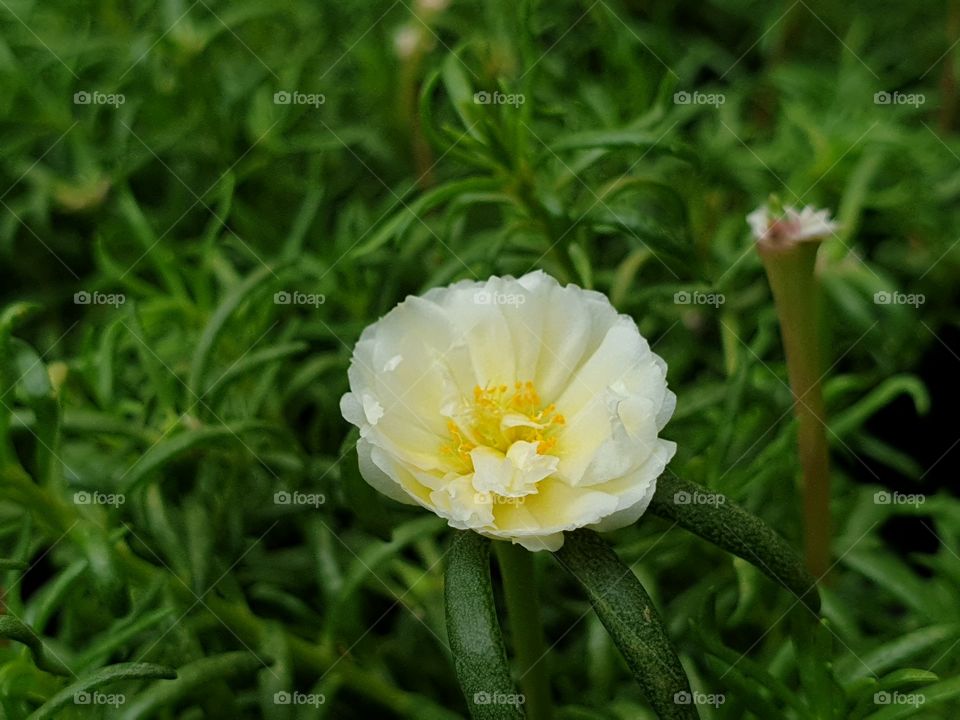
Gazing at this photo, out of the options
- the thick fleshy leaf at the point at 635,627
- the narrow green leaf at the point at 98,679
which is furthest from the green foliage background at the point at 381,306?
the thick fleshy leaf at the point at 635,627

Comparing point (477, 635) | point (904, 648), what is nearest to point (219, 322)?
point (477, 635)

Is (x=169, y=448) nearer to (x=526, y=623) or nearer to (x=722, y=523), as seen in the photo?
(x=526, y=623)

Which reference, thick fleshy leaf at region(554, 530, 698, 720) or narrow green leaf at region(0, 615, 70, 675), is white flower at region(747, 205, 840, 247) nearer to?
thick fleshy leaf at region(554, 530, 698, 720)

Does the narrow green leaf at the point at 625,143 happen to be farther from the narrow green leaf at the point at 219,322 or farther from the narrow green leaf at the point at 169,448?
the narrow green leaf at the point at 169,448

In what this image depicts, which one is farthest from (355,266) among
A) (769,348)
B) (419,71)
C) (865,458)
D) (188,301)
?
(865,458)

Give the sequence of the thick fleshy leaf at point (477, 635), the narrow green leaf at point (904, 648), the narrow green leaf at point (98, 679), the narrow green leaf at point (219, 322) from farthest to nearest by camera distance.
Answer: the narrow green leaf at point (219, 322), the narrow green leaf at point (904, 648), the narrow green leaf at point (98, 679), the thick fleshy leaf at point (477, 635)

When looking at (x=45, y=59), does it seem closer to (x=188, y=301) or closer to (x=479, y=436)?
(x=188, y=301)
